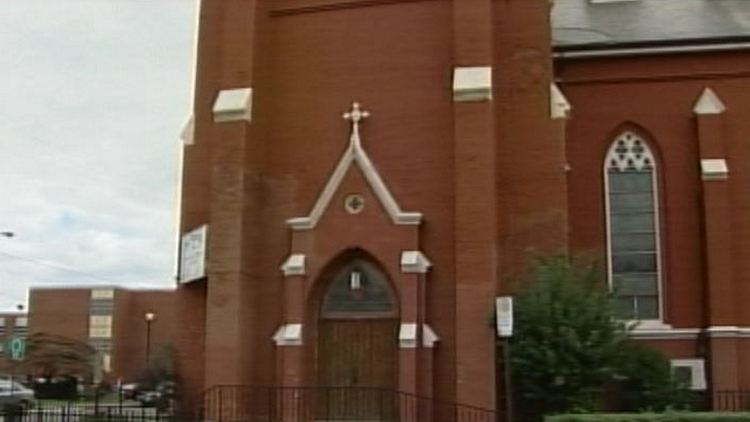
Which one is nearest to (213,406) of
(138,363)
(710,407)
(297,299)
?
(297,299)

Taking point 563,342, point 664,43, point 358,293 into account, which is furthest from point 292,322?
point 664,43

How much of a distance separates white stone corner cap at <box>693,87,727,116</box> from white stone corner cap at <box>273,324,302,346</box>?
12.9 metres

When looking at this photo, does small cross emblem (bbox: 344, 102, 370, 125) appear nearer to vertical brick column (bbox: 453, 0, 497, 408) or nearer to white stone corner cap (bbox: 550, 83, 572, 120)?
vertical brick column (bbox: 453, 0, 497, 408)

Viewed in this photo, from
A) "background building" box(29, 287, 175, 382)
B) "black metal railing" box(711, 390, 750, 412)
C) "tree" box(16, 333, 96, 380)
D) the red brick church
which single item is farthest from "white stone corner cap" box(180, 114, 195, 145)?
"background building" box(29, 287, 175, 382)

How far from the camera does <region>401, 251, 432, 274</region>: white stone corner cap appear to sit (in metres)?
23.5

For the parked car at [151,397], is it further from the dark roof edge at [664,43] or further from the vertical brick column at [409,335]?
the dark roof edge at [664,43]

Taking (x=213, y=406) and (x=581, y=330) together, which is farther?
(x=213, y=406)

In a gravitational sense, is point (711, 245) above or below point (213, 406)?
above

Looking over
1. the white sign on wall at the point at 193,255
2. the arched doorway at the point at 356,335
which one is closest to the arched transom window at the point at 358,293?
the arched doorway at the point at 356,335

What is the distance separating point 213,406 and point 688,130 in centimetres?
1528

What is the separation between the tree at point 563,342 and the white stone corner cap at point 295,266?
17.1 feet

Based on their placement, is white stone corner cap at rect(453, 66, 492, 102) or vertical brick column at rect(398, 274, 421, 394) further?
white stone corner cap at rect(453, 66, 492, 102)

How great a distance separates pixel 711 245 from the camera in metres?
26.8

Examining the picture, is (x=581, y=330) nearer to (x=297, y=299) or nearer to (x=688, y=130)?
(x=297, y=299)
